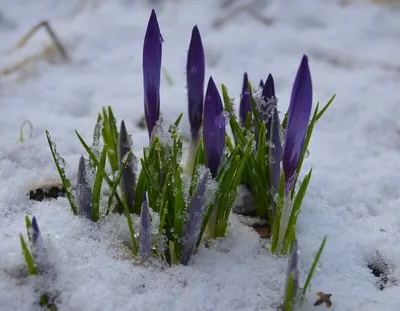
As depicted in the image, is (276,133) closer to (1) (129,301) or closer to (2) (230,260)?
(2) (230,260)

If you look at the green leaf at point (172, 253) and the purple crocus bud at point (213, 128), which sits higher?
the purple crocus bud at point (213, 128)

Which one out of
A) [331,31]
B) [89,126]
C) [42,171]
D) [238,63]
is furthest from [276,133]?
[331,31]

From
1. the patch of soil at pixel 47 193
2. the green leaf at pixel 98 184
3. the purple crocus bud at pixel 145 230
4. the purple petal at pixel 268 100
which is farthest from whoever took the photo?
the patch of soil at pixel 47 193

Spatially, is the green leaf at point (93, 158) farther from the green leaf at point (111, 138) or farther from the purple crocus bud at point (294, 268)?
the purple crocus bud at point (294, 268)

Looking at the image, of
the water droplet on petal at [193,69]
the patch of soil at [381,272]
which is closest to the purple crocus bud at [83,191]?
the water droplet on petal at [193,69]

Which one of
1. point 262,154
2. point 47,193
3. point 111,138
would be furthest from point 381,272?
point 47,193

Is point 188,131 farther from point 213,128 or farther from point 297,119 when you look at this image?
point 297,119
